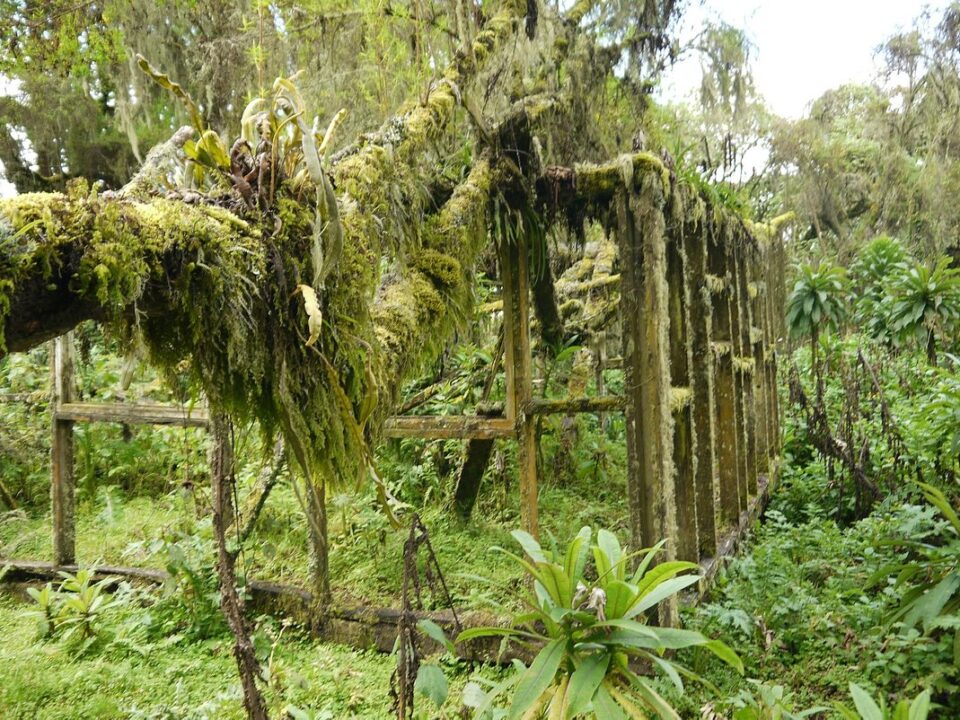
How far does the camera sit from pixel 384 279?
2.90 metres

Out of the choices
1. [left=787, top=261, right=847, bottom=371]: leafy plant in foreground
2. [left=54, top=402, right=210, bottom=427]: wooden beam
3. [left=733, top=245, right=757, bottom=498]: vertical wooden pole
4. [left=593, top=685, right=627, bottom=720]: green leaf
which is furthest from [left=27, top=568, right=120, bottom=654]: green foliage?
[left=787, top=261, right=847, bottom=371]: leafy plant in foreground

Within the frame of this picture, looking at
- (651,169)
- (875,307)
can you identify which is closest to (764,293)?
(875,307)

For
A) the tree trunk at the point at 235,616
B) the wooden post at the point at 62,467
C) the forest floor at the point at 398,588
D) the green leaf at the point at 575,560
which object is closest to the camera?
the tree trunk at the point at 235,616

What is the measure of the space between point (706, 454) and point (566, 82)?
3119mm

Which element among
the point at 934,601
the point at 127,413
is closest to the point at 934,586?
the point at 934,601

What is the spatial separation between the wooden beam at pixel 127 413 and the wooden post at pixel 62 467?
0.14 meters

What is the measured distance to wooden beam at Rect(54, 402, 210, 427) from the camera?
5008 millimetres

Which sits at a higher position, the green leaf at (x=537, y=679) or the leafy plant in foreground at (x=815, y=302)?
the leafy plant in foreground at (x=815, y=302)

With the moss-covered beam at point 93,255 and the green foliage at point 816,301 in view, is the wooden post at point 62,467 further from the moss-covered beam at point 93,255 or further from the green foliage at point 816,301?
the green foliage at point 816,301

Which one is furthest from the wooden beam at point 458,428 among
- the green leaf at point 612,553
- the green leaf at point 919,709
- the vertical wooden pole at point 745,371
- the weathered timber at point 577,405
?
the vertical wooden pole at point 745,371

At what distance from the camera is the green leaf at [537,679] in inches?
86.1

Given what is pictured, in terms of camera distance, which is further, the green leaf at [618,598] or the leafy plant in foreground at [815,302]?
the leafy plant in foreground at [815,302]

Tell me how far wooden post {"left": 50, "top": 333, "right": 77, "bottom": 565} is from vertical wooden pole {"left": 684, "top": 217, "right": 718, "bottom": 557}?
497cm

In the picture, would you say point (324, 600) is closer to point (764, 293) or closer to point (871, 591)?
point (871, 591)
